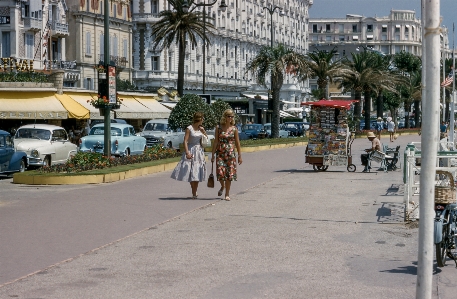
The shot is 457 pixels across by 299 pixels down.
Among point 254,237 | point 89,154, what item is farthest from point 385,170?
point 254,237

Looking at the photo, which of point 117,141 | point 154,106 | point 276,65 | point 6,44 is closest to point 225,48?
point 154,106

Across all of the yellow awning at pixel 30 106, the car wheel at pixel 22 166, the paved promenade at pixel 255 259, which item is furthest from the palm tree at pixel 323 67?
the paved promenade at pixel 255 259

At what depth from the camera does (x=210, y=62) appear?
96812mm

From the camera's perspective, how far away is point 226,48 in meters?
102

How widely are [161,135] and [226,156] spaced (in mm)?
24092

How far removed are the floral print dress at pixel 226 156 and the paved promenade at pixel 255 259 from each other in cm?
56

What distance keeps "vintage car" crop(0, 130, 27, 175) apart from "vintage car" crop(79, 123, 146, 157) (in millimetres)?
6869

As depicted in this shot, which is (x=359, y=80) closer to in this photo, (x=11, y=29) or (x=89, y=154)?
(x=11, y=29)

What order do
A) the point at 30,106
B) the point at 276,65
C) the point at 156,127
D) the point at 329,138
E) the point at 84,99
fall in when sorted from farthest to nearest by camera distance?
the point at 276,65, the point at 84,99, the point at 30,106, the point at 156,127, the point at 329,138

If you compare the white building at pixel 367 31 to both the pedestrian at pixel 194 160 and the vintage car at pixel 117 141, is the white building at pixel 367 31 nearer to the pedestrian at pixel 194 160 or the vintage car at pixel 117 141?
the vintage car at pixel 117 141

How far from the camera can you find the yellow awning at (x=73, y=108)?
1794 inches

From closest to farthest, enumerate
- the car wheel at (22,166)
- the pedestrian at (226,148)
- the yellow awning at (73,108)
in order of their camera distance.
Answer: the pedestrian at (226,148)
the car wheel at (22,166)
the yellow awning at (73,108)

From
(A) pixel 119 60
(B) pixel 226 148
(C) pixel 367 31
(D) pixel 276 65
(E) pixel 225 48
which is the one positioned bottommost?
(B) pixel 226 148

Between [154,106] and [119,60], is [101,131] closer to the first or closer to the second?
[154,106]
